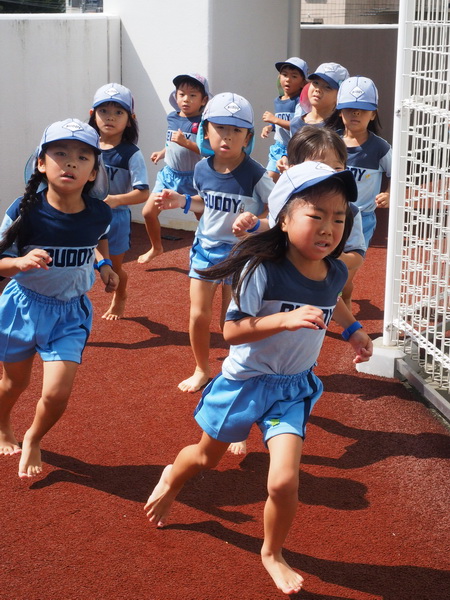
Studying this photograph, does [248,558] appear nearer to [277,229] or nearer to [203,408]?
[203,408]

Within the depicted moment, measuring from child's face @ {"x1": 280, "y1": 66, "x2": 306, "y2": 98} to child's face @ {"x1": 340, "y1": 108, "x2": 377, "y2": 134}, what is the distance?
3.27 meters

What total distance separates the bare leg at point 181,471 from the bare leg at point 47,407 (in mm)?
597

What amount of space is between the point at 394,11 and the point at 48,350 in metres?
21.0

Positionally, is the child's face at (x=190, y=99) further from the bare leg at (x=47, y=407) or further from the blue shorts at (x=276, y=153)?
the bare leg at (x=47, y=407)

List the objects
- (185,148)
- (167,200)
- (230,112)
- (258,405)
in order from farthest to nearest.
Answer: (185,148), (230,112), (167,200), (258,405)

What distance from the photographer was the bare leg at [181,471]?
357cm

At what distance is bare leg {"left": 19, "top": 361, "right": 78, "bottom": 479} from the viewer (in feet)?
13.2

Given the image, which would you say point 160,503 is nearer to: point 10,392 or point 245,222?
point 10,392

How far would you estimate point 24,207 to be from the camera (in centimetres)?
404

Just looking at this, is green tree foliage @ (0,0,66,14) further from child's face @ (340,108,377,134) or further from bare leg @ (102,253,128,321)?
child's face @ (340,108,377,134)

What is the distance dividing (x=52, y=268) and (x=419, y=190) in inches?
91.2

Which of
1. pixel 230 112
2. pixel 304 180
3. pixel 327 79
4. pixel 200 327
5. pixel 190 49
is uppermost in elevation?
pixel 190 49

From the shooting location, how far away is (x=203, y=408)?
3.58 metres

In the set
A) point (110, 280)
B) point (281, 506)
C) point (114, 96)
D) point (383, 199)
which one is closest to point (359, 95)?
point (383, 199)
